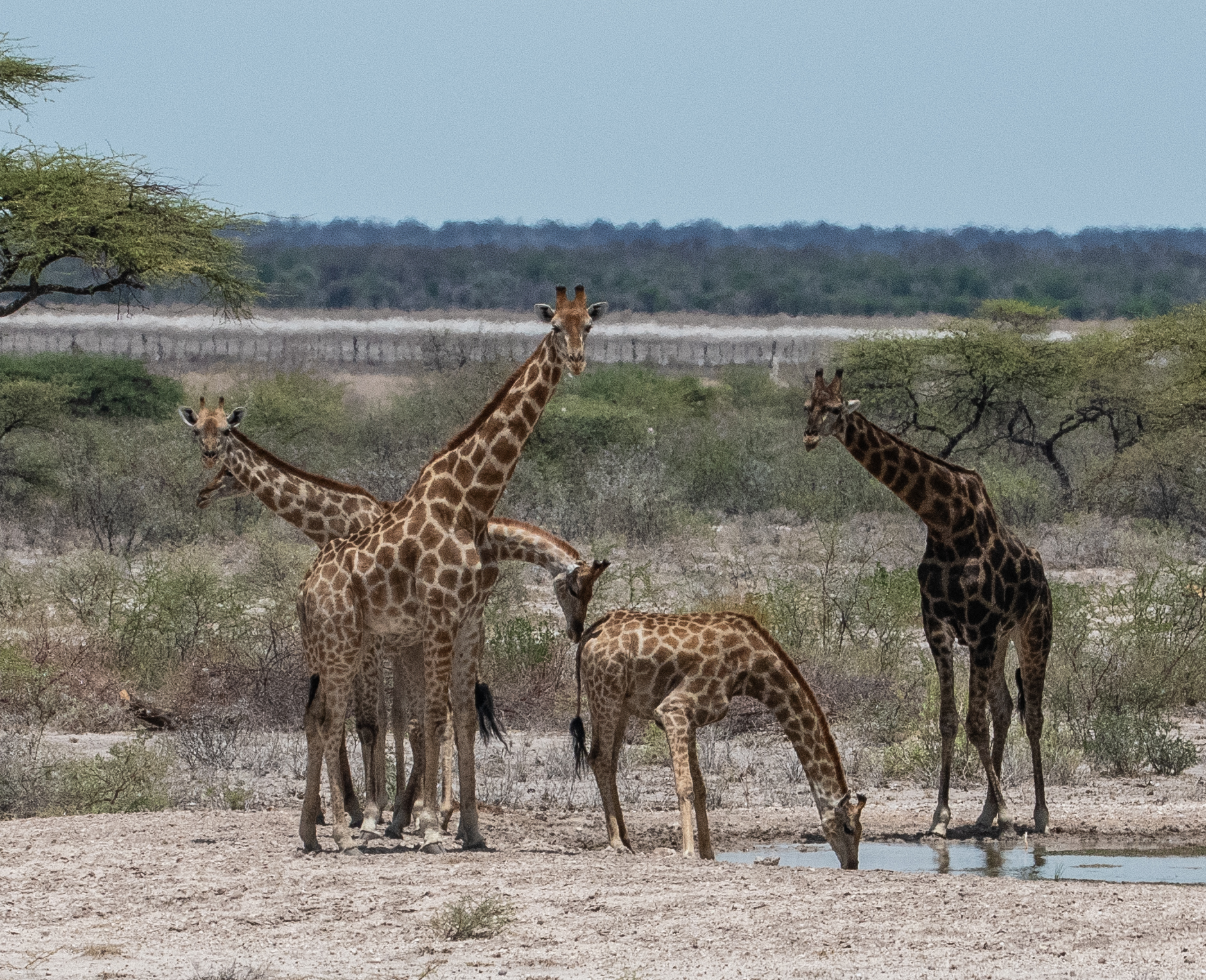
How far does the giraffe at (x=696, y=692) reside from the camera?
367 inches

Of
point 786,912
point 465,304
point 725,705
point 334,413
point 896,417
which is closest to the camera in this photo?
point 786,912

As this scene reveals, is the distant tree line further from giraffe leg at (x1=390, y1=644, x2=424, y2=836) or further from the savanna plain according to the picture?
giraffe leg at (x1=390, y1=644, x2=424, y2=836)

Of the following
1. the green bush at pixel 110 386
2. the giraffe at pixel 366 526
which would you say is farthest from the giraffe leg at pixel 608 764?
the green bush at pixel 110 386

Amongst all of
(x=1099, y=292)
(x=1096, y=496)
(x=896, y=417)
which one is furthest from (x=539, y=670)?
(x=1099, y=292)

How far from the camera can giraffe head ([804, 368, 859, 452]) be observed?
9.89m

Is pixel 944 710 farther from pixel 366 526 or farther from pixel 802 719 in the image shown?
pixel 366 526

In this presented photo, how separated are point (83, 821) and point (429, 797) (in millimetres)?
2091

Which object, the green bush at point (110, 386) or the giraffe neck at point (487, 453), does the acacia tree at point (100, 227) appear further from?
the green bush at point (110, 386)

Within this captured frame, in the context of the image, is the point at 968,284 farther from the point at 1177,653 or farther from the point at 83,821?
the point at 83,821

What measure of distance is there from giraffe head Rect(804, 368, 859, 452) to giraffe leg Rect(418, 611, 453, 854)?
2253 millimetres

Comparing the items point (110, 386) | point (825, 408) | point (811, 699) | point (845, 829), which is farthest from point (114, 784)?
point (110, 386)

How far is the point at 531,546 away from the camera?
957 centimetres

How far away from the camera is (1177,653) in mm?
15406

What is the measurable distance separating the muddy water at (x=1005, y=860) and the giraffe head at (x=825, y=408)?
2.23 metres
